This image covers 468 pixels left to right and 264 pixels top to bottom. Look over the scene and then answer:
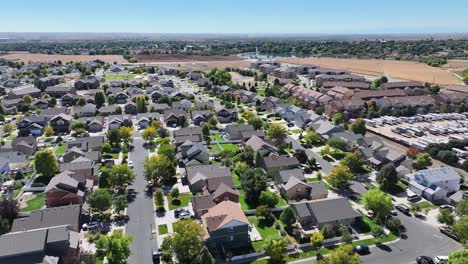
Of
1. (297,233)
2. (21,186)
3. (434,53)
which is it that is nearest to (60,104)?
(21,186)

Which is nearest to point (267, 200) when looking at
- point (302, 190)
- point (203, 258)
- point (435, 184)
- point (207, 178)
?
point (302, 190)

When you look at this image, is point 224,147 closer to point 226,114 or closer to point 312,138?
point 312,138

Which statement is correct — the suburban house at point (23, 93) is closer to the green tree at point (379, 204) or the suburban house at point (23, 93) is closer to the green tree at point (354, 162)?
the green tree at point (354, 162)

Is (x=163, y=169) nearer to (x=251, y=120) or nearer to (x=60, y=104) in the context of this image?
(x=251, y=120)

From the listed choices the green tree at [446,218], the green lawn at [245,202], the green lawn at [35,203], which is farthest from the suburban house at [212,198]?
the green tree at [446,218]

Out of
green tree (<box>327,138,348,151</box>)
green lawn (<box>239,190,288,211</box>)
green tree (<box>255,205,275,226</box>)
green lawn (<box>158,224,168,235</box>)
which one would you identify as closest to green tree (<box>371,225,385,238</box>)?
green tree (<box>255,205,275,226</box>)

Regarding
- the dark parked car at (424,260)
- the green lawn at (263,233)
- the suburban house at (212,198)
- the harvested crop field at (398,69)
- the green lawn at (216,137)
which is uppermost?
the harvested crop field at (398,69)
